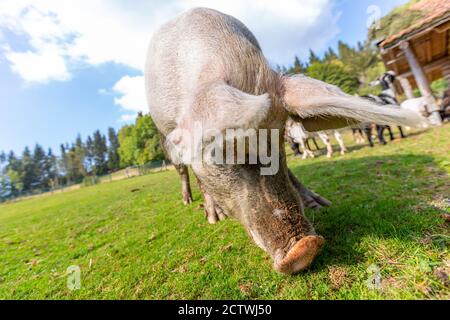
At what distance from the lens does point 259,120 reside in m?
1.67

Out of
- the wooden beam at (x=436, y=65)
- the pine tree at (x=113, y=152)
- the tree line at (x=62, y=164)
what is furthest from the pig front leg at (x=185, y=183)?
the pine tree at (x=113, y=152)

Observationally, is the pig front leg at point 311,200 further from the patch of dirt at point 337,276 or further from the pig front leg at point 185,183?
the pig front leg at point 185,183

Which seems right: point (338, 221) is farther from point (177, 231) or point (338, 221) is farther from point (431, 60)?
point (431, 60)

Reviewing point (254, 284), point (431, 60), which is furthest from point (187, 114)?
point (431, 60)

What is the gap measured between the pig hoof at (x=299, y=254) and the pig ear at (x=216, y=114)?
0.98m

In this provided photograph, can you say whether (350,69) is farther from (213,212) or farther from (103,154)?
(103,154)

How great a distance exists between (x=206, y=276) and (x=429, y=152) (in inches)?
245

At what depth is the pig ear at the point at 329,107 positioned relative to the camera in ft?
5.30

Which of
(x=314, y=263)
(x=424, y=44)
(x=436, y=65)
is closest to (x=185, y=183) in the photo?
(x=314, y=263)

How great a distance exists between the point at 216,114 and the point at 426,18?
10.9m

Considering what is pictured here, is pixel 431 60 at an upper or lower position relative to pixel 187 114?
upper

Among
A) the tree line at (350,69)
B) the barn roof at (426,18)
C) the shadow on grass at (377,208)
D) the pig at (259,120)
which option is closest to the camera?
the pig at (259,120)

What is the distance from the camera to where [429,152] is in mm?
6039

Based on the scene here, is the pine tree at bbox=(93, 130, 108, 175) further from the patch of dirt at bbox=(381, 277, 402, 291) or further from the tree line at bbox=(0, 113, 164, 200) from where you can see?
the patch of dirt at bbox=(381, 277, 402, 291)
